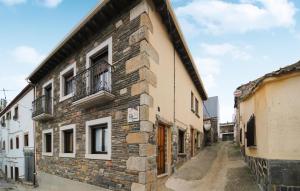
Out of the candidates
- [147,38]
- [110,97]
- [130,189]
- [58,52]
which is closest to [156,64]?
[147,38]

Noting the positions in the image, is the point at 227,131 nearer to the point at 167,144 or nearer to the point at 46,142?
the point at 46,142

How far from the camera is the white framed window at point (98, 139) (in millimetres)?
7637

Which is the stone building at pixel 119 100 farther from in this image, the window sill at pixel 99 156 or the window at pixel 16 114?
the window at pixel 16 114

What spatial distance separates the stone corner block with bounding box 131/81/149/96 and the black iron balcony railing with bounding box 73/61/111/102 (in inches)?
55.4

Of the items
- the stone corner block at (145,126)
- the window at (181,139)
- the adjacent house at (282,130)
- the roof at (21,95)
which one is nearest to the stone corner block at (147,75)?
the stone corner block at (145,126)

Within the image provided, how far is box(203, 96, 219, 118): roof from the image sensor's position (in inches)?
939

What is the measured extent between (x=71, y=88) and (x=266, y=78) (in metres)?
7.92

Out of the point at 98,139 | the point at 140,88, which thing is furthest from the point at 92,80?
the point at 140,88

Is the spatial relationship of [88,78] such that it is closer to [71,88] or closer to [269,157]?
[71,88]

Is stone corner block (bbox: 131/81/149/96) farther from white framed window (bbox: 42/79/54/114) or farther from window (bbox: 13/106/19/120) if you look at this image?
window (bbox: 13/106/19/120)

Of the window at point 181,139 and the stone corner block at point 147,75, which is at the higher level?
the stone corner block at point 147,75

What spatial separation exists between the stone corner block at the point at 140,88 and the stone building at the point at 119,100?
3cm

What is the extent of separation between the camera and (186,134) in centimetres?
1152

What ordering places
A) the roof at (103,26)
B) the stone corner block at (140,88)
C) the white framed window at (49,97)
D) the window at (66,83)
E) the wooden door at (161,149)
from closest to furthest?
the stone corner block at (140,88), the roof at (103,26), the wooden door at (161,149), the window at (66,83), the white framed window at (49,97)
